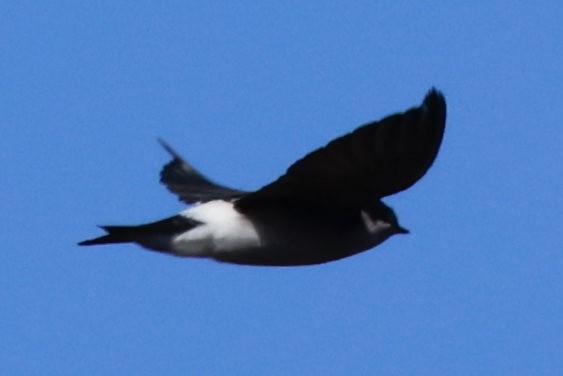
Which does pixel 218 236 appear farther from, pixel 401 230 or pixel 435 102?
pixel 435 102

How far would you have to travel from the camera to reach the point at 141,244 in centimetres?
486

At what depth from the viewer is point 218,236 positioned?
15.9 feet

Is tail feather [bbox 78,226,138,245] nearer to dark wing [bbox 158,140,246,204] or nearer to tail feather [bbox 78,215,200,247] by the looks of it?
tail feather [bbox 78,215,200,247]

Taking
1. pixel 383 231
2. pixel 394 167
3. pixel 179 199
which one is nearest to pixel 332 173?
pixel 394 167

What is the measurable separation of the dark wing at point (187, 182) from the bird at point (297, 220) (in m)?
0.50

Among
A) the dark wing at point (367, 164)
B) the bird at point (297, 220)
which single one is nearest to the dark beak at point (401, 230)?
the bird at point (297, 220)

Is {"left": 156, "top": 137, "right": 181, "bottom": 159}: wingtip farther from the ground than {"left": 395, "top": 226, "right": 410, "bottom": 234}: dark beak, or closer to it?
farther from the ground

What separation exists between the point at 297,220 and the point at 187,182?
46.5 inches

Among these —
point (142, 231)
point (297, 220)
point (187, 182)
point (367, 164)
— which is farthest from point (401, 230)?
point (187, 182)

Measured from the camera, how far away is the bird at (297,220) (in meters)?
4.61

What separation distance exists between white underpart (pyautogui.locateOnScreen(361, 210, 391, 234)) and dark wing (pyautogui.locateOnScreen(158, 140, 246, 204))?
0.65 meters

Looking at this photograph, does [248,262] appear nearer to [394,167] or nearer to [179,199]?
[394,167]

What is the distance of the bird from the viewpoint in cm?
461

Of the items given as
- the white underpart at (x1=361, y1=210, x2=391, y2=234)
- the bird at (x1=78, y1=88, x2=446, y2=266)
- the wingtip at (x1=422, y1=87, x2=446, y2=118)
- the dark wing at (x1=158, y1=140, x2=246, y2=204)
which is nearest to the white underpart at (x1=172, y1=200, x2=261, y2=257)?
the bird at (x1=78, y1=88, x2=446, y2=266)
